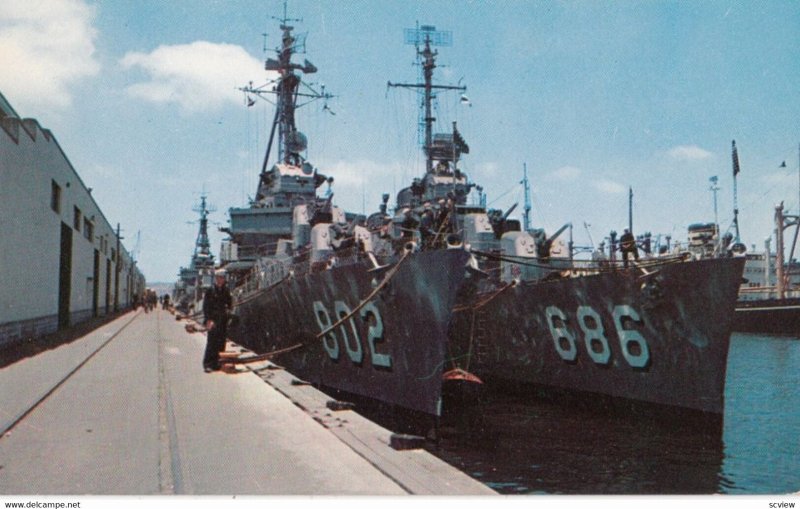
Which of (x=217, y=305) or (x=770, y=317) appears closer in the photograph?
(x=217, y=305)

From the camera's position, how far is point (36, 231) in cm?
1073

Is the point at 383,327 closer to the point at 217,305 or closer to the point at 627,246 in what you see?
the point at 217,305

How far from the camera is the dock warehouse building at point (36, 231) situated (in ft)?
29.6

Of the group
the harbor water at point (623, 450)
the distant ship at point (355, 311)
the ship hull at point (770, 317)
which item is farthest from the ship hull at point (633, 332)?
the ship hull at point (770, 317)

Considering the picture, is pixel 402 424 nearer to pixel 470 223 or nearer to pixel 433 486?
pixel 433 486

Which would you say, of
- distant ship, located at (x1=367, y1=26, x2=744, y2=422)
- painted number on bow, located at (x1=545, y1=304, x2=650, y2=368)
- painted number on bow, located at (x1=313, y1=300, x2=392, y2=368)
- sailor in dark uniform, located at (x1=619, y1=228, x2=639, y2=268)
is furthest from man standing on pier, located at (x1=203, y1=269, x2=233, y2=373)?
sailor in dark uniform, located at (x1=619, y1=228, x2=639, y2=268)

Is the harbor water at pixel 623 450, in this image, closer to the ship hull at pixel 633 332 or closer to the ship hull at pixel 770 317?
the ship hull at pixel 633 332

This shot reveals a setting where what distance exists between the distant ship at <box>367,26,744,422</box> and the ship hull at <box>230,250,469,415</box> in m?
0.39

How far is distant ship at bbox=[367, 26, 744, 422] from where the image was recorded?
7664mm

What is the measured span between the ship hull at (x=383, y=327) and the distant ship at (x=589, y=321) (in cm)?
39

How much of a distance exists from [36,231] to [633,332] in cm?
989

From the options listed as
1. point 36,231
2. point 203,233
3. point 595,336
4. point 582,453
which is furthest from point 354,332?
point 203,233

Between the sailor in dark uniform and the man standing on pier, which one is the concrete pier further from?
the sailor in dark uniform

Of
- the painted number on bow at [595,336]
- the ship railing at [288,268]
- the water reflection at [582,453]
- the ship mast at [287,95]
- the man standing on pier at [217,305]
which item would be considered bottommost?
the water reflection at [582,453]
